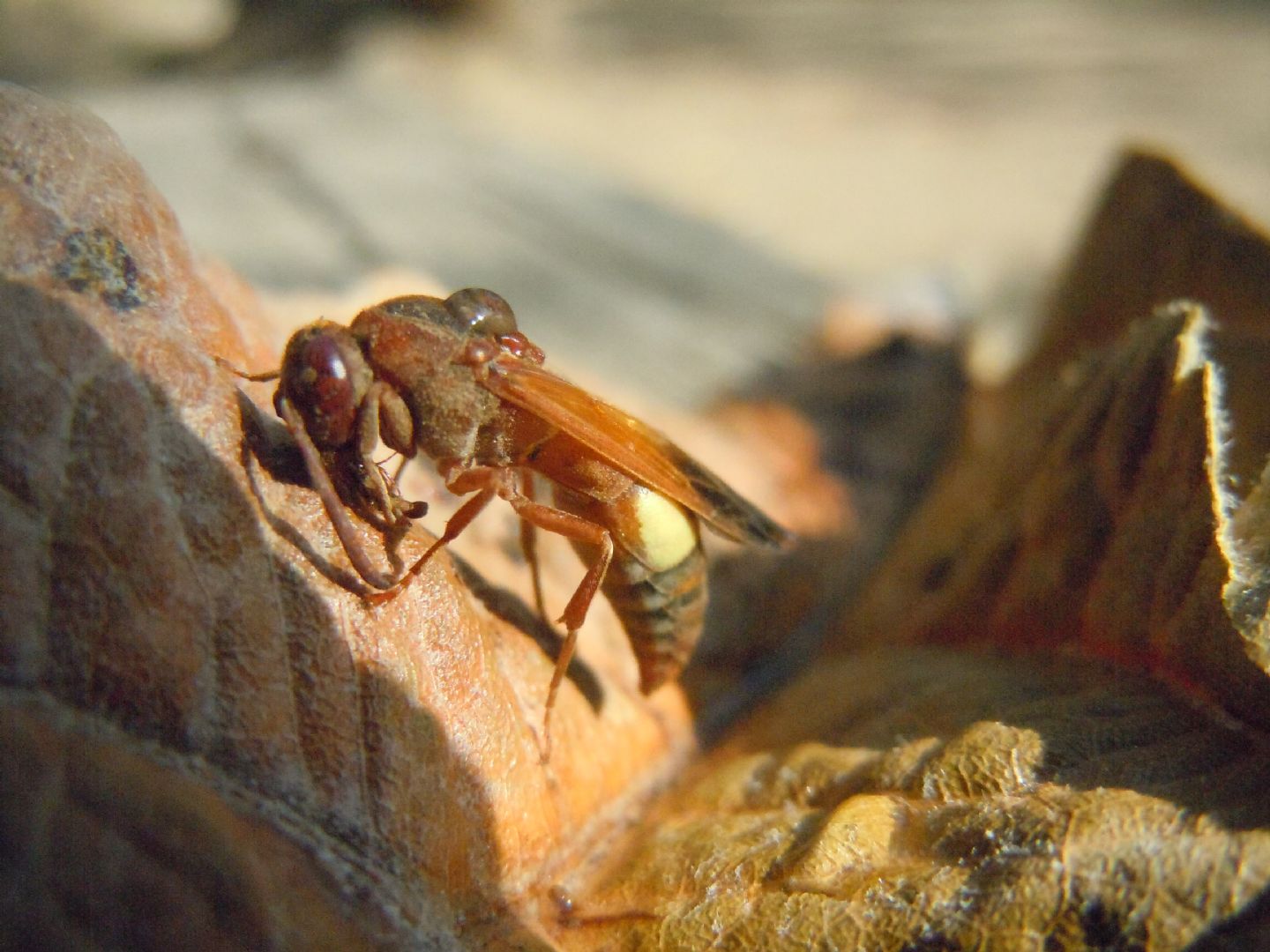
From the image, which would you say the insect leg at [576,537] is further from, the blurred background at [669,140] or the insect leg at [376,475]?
the blurred background at [669,140]

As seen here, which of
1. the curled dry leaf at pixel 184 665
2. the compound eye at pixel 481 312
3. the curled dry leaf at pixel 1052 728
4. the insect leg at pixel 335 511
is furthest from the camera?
the compound eye at pixel 481 312

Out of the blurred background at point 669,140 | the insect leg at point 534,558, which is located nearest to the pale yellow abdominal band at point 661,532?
the insect leg at point 534,558

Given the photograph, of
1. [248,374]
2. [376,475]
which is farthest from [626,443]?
[248,374]

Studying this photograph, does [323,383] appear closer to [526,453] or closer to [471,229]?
[526,453]

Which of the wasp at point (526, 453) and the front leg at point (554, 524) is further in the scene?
the front leg at point (554, 524)

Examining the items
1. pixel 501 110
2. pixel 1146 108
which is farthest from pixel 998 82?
pixel 501 110
